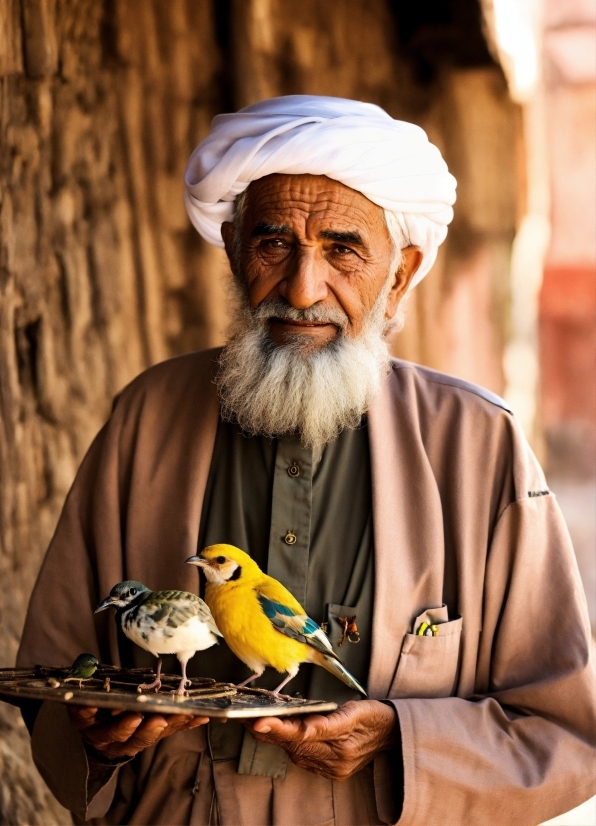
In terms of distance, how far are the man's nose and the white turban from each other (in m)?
0.23

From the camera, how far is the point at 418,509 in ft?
8.66

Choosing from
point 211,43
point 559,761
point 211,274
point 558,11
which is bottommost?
point 559,761

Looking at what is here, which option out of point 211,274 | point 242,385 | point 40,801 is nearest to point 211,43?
point 211,274

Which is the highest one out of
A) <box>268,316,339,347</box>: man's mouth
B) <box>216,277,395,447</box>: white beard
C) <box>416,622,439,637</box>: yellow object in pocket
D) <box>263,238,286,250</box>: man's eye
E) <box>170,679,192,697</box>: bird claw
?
<box>263,238,286,250</box>: man's eye

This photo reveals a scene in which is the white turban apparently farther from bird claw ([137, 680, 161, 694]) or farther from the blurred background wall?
bird claw ([137, 680, 161, 694])

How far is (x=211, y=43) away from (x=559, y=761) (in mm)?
3707

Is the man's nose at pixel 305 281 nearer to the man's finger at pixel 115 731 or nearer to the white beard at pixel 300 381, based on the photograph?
the white beard at pixel 300 381

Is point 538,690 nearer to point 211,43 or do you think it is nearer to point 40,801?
point 40,801

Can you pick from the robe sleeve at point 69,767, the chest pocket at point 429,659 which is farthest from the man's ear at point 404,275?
the robe sleeve at point 69,767

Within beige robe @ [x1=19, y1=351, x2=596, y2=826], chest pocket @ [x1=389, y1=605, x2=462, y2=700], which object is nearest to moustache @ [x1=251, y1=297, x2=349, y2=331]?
beige robe @ [x1=19, y1=351, x2=596, y2=826]

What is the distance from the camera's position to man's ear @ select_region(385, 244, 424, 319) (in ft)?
9.85

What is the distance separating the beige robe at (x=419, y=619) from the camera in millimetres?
Result: 2453

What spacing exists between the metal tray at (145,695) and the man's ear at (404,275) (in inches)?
50.7

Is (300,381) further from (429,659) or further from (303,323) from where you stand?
(429,659)
